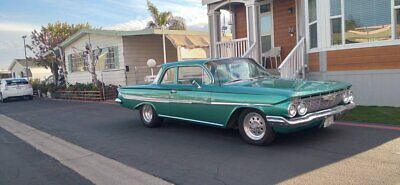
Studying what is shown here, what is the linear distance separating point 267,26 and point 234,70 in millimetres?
7535

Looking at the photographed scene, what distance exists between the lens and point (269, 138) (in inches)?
250

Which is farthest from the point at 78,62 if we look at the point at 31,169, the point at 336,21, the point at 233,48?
the point at 31,169

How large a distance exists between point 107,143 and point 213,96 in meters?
2.49

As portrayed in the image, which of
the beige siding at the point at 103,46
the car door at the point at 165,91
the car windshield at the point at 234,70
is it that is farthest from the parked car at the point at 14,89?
the car windshield at the point at 234,70

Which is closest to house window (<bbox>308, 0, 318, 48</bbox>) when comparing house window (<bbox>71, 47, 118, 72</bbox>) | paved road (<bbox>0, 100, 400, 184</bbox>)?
paved road (<bbox>0, 100, 400, 184</bbox>)

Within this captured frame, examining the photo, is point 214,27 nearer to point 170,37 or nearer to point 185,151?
point 170,37

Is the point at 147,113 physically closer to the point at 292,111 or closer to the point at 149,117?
the point at 149,117

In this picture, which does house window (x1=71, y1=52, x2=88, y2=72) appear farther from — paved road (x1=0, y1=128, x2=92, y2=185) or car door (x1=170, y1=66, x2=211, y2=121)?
car door (x1=170, y1=66, x2=211, y2=121)

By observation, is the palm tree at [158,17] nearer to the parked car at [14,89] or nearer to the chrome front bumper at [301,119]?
the parked car at [14,89]

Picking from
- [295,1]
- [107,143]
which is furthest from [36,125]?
[295,1]

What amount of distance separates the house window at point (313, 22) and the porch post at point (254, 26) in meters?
1.95

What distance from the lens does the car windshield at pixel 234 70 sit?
7.32 meters

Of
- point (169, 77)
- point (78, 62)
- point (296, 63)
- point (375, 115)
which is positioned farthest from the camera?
point (78, 62)

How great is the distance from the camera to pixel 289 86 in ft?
21.1
